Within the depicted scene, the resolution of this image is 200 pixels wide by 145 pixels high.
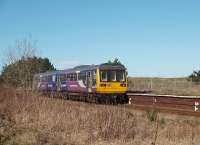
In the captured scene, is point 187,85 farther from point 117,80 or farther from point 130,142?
point 130,142

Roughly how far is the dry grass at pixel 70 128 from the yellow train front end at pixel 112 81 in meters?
14.8

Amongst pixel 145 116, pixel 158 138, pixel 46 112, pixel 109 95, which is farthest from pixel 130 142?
pixel 109 95

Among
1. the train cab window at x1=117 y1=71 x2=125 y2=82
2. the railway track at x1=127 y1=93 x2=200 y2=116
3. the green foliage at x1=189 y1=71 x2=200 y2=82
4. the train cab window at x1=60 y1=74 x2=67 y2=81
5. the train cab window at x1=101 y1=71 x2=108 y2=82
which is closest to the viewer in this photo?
the railway track at x1=127 y1=93 x2=200 y2=116

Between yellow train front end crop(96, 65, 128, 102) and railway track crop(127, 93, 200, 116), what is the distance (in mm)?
1040

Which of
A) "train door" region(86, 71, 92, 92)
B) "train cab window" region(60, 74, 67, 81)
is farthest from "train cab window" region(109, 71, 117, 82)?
"train cab window" region(60, 74, 67, 81)

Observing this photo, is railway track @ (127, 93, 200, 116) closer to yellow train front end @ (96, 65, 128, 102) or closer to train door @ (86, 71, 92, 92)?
yellow train front end @ (96, 65, 128, 102)

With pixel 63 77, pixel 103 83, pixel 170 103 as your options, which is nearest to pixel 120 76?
pixel 103 83

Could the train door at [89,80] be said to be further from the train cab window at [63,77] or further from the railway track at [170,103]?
the train cab window at [63,77]

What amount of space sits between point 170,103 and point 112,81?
6.61 metres

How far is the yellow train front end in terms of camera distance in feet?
105

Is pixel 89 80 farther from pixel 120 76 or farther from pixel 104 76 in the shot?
pixel 120 76

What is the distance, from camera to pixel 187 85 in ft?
175

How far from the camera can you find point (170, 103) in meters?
27.2

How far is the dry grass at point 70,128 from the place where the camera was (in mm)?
11656
